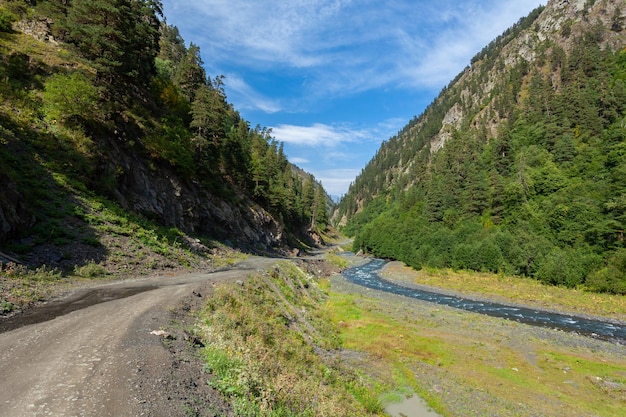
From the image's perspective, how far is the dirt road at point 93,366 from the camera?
5.76 m

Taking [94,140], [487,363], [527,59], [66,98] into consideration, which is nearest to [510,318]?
[487,363]

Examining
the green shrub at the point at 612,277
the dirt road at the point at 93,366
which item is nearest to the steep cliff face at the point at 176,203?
the dirt road at the point at 93,366

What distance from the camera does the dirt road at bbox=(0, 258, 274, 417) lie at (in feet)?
18.9

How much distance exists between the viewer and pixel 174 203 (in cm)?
3878

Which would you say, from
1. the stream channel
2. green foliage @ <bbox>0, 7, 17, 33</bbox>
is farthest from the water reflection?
green foliage @ <bbox>0, 7, 17, 33</bbox>

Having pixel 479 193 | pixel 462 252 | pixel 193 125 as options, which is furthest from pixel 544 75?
pixel 193 125

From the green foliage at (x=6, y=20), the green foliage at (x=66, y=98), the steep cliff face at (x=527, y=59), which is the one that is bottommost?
the green foliage at (x=66, y=98)

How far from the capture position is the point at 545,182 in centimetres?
6600

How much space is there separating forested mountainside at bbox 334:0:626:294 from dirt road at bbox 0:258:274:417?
5500 cm

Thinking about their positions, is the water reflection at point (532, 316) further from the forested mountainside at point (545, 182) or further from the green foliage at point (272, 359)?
the green foliage at point (272, 359)

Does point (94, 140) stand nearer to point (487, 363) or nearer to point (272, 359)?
point (272, 359)

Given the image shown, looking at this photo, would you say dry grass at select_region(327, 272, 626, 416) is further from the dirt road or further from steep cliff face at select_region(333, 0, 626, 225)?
steep cliff face at select_region(333, 0, 626, 225)

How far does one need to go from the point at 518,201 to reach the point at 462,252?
18714mm

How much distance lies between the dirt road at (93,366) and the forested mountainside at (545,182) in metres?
55.0
